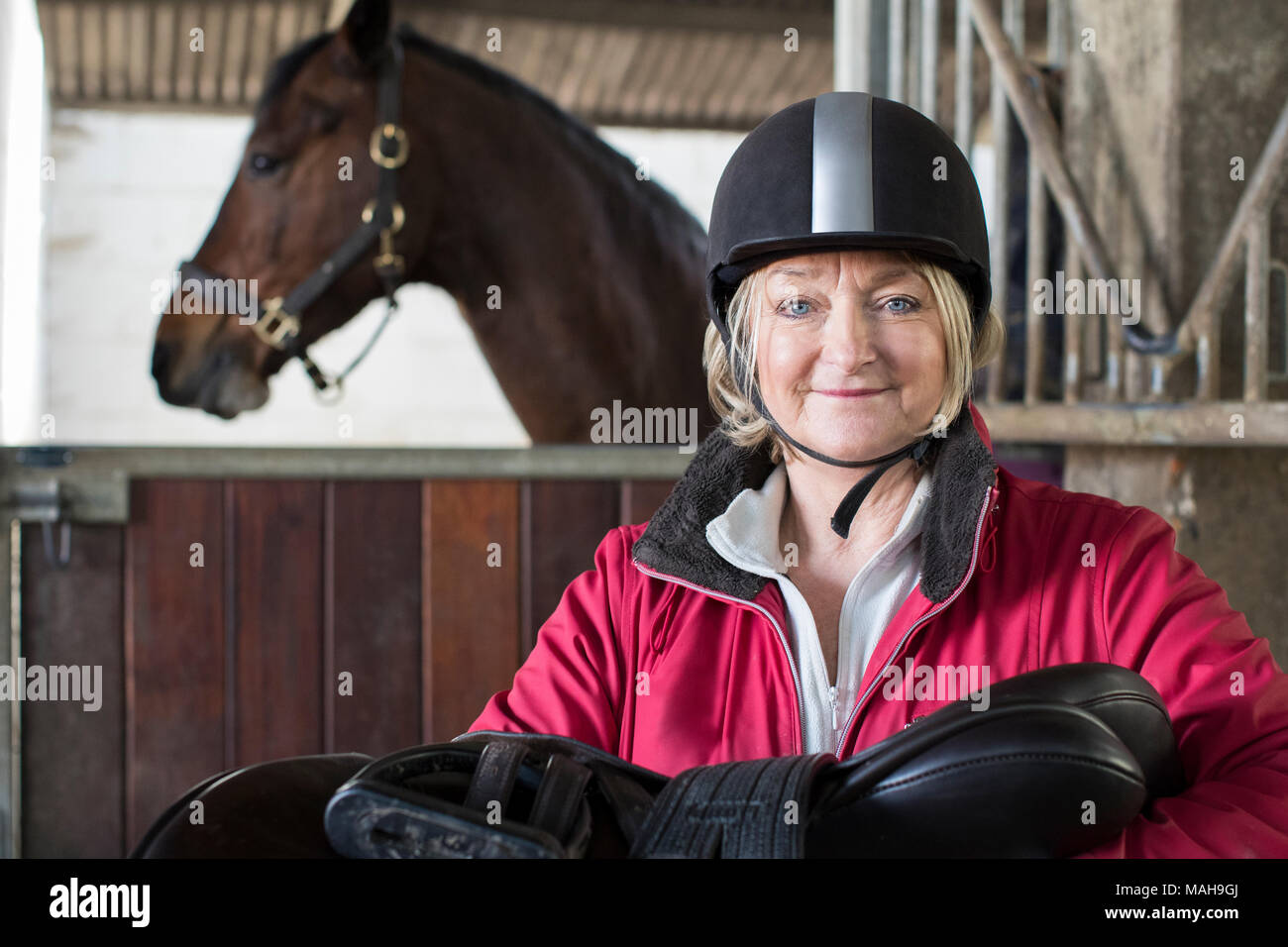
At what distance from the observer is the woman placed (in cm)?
96

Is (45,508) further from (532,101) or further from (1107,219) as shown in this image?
(1107,219)

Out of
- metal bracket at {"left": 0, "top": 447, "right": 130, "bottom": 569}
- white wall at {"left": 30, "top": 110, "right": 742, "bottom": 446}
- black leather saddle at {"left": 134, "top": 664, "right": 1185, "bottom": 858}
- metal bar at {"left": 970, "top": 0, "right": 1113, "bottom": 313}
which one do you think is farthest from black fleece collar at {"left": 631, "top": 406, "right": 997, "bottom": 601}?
white wall at {"left": 30, "top": 110, "right": 742, "bottom": 446}

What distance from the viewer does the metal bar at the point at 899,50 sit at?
2332 mm

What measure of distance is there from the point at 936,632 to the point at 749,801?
37 cm

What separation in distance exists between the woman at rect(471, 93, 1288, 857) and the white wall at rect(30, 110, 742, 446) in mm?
5786

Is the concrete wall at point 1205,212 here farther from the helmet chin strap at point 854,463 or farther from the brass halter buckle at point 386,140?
the brass halter buckle at point 386,140

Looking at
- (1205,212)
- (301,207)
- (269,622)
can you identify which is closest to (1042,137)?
(1205,212)

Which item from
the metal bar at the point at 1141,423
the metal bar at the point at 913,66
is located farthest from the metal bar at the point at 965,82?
the metal bar at the point at 1141,423

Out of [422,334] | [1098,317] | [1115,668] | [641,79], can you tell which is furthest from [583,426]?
[422,334]

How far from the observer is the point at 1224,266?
1623 millimetres

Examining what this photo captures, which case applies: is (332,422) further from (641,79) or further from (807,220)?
(807,220)

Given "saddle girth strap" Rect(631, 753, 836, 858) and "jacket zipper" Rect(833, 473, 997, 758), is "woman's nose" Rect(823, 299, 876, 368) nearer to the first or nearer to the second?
"jacket zipper" Rect(833, 473, 997, 758)

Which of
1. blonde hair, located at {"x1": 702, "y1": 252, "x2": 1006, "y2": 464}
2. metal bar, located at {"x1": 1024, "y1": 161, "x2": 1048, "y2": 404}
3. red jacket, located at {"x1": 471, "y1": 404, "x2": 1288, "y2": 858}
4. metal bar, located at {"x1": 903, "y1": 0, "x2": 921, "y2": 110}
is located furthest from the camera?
metal bar, located at {"x1": 903, "y1": 0, "x2": 921, "y2": 110}
